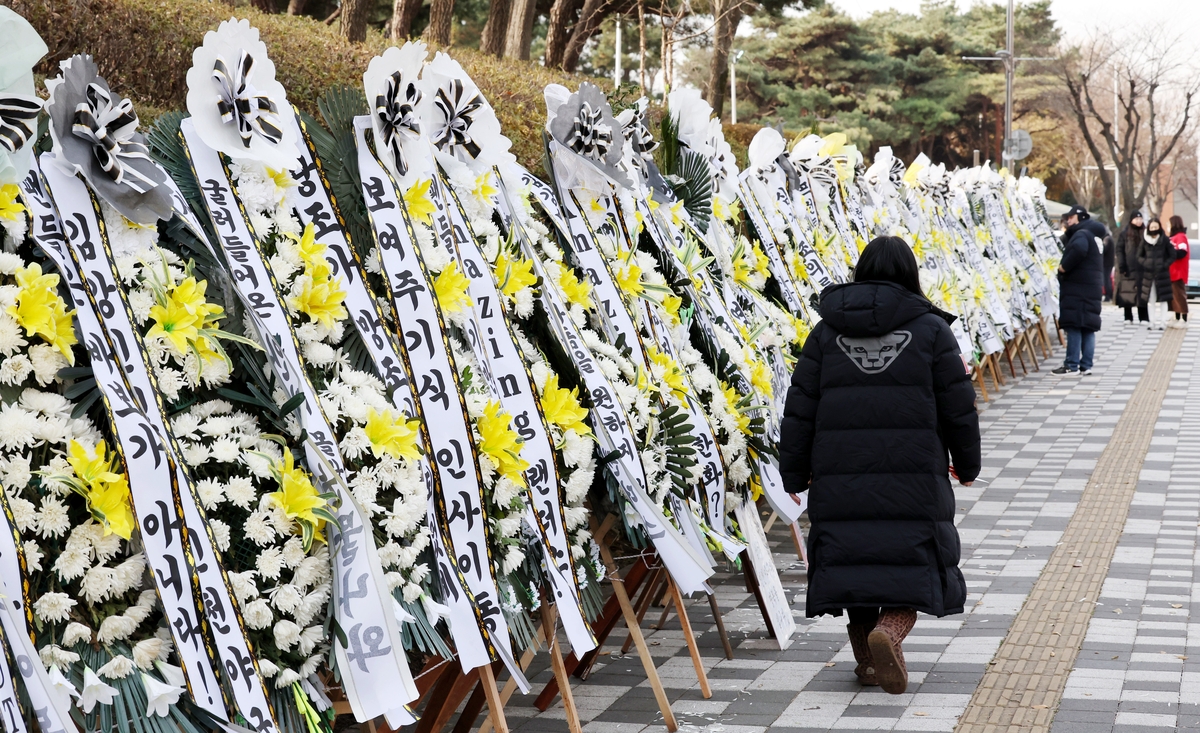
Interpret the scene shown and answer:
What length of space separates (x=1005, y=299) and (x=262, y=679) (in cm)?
1176

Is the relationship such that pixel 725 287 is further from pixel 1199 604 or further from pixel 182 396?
pixel 182 396

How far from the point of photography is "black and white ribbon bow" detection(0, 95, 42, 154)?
2855 millimetres

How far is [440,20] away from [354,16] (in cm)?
146

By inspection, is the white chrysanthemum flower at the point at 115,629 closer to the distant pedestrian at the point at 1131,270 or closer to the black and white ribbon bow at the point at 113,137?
the black and white ribbon bow at the point at 113,137

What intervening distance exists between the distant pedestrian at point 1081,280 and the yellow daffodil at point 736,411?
932cm

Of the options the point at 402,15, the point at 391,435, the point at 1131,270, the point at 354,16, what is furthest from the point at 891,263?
the point at 1131,270

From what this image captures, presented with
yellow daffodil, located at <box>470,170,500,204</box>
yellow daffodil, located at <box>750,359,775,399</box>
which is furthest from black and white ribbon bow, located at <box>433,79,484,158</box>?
yellow daffodil, located at <box>750,359,775,399</box>

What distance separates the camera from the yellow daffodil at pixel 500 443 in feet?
12.2

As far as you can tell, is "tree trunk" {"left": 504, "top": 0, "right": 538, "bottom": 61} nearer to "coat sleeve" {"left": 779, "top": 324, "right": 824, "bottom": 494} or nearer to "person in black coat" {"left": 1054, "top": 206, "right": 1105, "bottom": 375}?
"person in black coat" {"left": 1054, "top": 206, "right": 1105, "bottom": 375}

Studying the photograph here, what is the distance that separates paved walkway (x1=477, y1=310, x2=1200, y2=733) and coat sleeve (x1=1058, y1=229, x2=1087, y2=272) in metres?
5.44

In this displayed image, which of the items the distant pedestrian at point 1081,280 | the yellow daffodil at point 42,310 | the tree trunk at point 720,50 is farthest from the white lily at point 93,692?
the tree trunk at point 720,50

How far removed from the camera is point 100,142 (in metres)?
3.13

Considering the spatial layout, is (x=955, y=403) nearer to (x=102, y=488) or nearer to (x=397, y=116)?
(x=397, y=116)

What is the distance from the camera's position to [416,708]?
4551 millimetres
